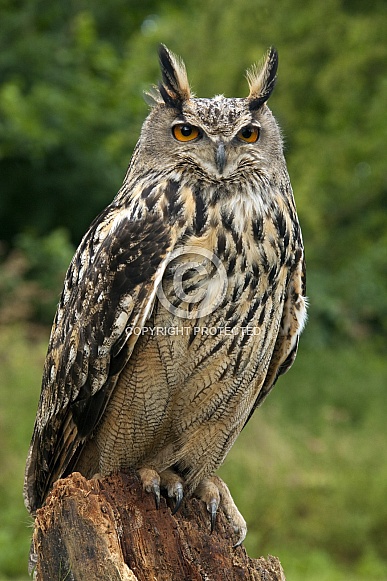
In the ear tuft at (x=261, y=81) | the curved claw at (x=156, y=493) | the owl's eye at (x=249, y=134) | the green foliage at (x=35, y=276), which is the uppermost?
the green foliage at (x=35, y=276)

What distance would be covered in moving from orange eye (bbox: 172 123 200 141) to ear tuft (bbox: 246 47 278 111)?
31 cm

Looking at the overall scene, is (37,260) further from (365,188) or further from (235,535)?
(235,535)

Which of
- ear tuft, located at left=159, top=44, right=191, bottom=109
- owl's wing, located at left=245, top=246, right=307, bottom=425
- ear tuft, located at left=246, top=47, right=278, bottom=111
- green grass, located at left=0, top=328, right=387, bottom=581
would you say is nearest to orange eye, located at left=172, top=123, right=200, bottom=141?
ear tuft, located at left=159, top=44, right=191, bottom=109

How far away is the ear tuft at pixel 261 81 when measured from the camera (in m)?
3.44

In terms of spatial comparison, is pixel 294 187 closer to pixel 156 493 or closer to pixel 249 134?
pixel 249 134

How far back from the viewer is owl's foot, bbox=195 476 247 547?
3.46 meters

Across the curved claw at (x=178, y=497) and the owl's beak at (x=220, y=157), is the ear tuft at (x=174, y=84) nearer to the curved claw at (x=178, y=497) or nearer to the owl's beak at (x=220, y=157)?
the owl's beak at (x=220, y=157)

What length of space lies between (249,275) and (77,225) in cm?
946

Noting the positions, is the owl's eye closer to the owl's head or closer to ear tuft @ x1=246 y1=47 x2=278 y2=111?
the owl's head

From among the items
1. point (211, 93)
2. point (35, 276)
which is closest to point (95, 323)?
point (35, 276)

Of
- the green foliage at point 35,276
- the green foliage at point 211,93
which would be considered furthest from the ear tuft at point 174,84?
the green foliage at point 211,93

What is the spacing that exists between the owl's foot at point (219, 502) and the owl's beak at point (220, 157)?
133 cm

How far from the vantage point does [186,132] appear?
3.25 m

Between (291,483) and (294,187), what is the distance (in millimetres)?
5119
